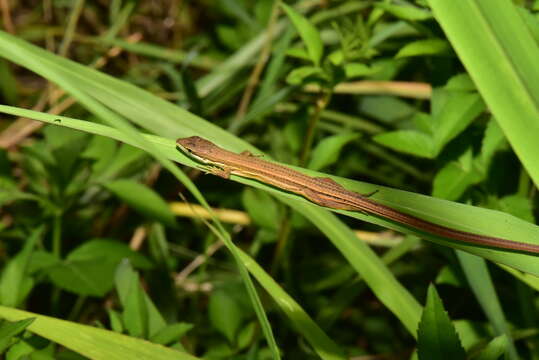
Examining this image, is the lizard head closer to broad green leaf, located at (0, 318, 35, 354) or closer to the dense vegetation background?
the dense vegetation background

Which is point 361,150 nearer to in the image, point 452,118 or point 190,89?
point 190,89

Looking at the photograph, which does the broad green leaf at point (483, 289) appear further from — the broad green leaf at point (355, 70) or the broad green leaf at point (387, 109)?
the broad green leaf at point (387, 109)

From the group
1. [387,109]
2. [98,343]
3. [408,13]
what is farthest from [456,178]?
[387,109]

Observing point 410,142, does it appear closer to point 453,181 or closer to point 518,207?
point 453,181

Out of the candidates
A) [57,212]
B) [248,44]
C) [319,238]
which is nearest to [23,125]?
[57,212]

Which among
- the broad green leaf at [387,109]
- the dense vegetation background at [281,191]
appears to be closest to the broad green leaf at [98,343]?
the dense vegetation background at [281,191]

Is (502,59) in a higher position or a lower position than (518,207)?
higher
